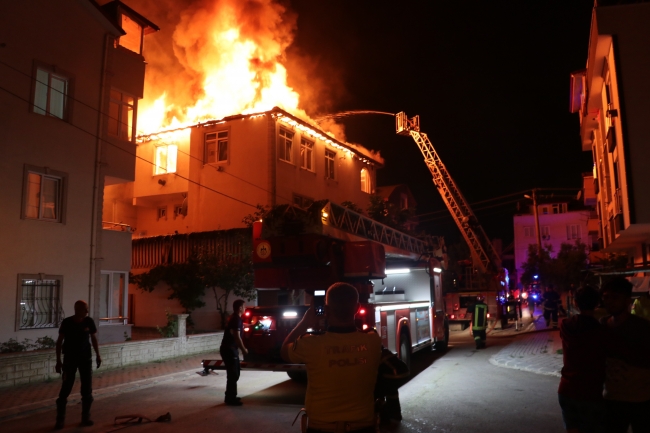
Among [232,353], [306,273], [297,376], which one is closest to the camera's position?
[232,353]

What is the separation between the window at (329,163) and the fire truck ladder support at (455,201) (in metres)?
4.75

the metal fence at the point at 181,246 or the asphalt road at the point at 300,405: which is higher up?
the metal fence at the point at 181,246

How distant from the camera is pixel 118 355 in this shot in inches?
503

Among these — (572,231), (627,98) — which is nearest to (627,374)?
(627,98)

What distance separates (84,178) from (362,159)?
18.4m

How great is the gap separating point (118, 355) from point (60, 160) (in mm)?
5538

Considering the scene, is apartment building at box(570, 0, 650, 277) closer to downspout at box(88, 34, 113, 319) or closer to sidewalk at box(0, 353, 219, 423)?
sidewalk at box(0, 353, 219, 423)

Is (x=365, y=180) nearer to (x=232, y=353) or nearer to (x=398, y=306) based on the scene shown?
(x=398, y=306)

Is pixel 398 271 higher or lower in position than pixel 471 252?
lower

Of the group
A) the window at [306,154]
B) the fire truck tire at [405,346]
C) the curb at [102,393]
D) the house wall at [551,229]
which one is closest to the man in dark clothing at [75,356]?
the curb at [102,393]

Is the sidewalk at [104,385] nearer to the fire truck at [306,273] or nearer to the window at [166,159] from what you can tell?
the fire truck at [306,273]

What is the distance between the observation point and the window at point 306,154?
995 inches

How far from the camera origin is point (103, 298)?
54.4 ft

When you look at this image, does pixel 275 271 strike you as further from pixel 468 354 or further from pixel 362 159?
pixel 362 159
